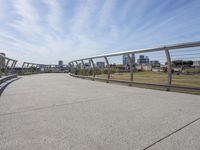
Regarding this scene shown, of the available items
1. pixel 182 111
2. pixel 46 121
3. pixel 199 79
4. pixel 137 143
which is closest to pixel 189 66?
pixel 199 79

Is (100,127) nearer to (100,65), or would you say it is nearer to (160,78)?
(160,78)

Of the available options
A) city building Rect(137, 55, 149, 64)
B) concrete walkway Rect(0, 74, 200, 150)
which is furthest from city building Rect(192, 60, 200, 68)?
city building Rect(137, 55, 149, 64)

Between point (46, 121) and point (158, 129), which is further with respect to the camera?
point (46, 121)

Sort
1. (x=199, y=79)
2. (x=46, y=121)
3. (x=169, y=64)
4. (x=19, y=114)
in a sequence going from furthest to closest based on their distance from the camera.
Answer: (x=169, y=64), (x=199, y=79), (x=19, y=114), (x=46, y=121)

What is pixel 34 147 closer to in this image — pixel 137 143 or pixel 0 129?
pixel 0 129

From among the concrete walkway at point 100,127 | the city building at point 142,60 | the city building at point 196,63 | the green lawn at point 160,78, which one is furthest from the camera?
the city building at point 142,60

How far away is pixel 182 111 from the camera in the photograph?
2.93 m

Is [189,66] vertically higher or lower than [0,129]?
higher

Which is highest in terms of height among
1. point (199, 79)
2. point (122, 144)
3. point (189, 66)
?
point (189, 66)

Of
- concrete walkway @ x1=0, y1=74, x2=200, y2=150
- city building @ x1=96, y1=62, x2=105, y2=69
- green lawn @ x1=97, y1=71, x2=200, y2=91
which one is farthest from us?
city building @ x1=96, y1=62, x2=105, y2=69

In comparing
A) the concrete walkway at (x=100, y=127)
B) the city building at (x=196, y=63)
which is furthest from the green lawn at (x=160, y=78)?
the concrete walkway at (x=100, y=127)

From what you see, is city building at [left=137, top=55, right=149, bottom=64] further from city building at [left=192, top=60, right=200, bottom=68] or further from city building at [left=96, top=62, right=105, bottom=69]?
city building at [left=96, top=62, right=105, bottom=69]

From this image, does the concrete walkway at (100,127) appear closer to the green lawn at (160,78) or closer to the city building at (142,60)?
the green lawn at (160,78)

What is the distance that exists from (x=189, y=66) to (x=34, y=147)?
437 cm
